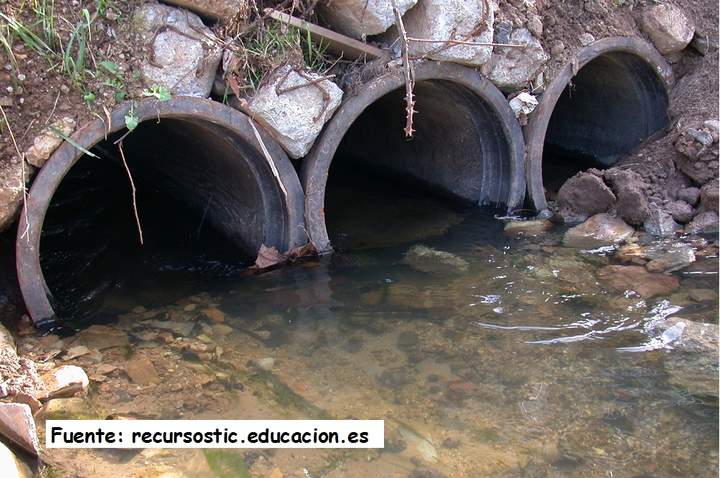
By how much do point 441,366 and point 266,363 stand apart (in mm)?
884

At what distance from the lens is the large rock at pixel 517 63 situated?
16.6 ft

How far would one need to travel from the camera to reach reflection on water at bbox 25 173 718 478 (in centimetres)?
287

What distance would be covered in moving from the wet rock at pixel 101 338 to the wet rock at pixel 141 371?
229 mm

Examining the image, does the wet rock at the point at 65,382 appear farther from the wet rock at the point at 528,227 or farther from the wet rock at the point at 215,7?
the wet rock at the point at 528,227

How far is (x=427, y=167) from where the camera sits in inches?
255

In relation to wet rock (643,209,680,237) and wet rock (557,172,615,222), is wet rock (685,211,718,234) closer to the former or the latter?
wet rock (643,209,680,237)

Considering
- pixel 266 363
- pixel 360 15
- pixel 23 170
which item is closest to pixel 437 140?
pixel 360 15

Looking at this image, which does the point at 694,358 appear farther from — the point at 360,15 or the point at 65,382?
the point at 65,382

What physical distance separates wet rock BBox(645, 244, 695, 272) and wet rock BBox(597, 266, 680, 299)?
82mm

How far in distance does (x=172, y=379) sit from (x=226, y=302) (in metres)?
0.94

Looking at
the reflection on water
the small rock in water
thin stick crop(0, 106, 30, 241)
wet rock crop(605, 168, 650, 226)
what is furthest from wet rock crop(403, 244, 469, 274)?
thin stick crop(0, 106, 30, 241)

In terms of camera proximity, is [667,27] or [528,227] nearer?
[528,227]

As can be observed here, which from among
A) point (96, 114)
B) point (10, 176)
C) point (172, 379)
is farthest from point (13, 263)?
point (172, 379)

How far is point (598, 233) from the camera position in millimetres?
5051
